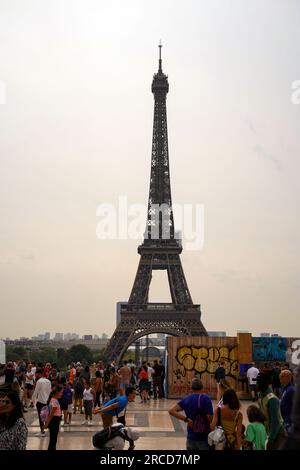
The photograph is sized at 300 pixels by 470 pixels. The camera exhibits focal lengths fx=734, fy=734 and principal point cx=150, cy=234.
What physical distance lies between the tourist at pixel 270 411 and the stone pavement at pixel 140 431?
536cm

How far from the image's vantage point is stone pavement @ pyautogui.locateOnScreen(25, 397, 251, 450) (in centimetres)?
1661

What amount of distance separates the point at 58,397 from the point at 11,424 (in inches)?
263

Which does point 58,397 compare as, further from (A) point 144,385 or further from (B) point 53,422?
(A) point 144,385

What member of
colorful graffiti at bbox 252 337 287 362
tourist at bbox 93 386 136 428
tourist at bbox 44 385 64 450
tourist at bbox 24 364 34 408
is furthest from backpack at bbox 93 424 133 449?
colorful graffiti at bbox 252 337 287 362

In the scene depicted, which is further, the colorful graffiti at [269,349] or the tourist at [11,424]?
the colorful graffiti at [269,349]

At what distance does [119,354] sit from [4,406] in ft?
207

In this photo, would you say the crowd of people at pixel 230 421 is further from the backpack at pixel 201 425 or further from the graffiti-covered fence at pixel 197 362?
the graffiti-covered fence at pixel 197 362

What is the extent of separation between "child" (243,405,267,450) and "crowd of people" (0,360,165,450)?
321 centimetres

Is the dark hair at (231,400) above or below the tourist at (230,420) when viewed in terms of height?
above

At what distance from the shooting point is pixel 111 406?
13.5 metres

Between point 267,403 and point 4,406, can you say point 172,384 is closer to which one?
point 267,403

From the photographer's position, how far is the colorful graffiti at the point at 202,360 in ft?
98.3

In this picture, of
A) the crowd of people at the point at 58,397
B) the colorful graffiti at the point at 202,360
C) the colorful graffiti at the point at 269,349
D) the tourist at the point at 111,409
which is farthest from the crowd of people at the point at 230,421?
the colorful graffiti at the point at 269,349
